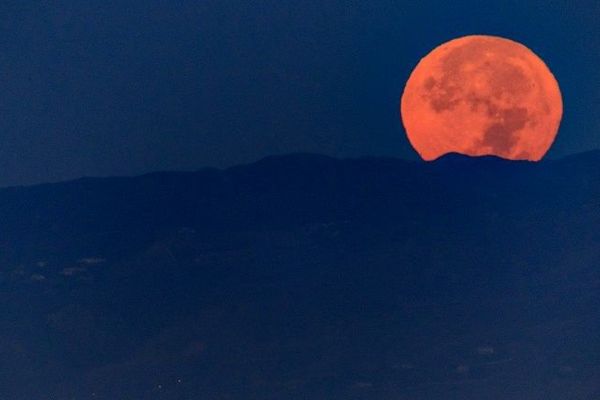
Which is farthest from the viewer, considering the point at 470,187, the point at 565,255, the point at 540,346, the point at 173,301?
the point at 470,187

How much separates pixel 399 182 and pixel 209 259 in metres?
3.42

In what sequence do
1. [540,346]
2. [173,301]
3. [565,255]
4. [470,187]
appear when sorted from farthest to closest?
[470,187] → [565,255] → [173,301] → [540,346]

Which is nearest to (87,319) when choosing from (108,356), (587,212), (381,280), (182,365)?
(108,356)

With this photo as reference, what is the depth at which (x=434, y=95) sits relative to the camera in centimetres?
1369

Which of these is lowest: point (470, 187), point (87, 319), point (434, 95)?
point (87, 319)

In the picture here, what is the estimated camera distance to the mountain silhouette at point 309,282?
1298cm

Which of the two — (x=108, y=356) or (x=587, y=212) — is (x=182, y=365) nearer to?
(x=108, y=356)

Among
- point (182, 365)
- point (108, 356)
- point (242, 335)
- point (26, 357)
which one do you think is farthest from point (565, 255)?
point (26, 357)

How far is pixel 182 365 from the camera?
13320 millimetres

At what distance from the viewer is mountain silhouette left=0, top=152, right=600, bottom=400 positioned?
42.6ft

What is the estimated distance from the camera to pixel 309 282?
46.8 feet

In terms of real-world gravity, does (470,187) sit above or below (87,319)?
above

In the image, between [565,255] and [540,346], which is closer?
[540,346]

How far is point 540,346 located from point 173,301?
516 cm
